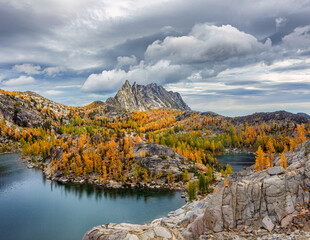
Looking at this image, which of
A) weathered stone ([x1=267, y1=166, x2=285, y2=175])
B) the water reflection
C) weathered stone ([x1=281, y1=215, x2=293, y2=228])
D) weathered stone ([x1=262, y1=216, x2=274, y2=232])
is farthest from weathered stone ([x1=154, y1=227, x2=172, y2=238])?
the water reflection

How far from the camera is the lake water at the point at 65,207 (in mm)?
67375

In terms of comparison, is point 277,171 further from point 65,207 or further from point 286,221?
point 65,207

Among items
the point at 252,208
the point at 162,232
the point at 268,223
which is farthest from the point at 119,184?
the point at 268,223

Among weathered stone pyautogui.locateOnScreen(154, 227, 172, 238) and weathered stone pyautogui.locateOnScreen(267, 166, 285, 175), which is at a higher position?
weathered stone pyautogui.locateOnScreen(267, 166, 285, 175)

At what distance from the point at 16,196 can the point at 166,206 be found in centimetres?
7708

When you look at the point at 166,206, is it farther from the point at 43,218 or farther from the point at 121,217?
the point at 43,218

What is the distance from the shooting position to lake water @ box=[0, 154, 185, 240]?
6738 cm

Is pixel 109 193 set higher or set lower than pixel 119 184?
lower

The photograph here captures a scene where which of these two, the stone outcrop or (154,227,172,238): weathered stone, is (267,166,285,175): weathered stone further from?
(154,227,172,238): weathered stone

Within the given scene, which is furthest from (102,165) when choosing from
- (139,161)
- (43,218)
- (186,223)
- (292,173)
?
(292,173)

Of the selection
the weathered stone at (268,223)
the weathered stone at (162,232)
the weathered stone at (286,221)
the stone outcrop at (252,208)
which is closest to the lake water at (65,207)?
the weathered stone at (162,232)

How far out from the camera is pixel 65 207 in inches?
3511

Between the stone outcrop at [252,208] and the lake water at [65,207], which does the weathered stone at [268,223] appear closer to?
the stone outcrop at [252,208]

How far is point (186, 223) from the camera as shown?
3069 centimetres
